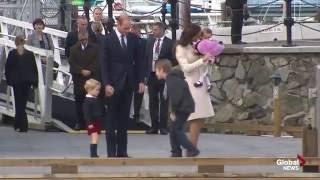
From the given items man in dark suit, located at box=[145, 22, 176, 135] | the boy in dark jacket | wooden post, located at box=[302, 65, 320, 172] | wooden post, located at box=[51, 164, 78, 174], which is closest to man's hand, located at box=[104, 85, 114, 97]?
the boy in dark jacket

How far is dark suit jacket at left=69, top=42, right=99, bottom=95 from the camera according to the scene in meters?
16.0

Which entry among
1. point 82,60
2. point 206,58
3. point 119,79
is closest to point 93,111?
point 119,79

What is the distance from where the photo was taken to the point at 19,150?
14.0 m

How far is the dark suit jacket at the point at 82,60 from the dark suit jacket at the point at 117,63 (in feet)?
11.1

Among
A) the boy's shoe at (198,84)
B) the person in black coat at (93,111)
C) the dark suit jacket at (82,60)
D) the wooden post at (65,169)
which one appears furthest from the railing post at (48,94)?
the wooden post at (65,169)

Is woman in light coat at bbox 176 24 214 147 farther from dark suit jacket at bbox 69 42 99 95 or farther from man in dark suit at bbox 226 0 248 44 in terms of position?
man in dark suit at bbox 226 0 248 44

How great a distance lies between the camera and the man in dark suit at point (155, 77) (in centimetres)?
1578

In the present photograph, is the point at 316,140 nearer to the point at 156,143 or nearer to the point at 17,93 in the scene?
the point at 156,143

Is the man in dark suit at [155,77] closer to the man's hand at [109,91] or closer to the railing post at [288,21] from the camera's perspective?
the railing post at [288,21]

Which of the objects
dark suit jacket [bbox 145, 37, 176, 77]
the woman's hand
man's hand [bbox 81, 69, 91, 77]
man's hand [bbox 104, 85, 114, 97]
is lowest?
man's hand [bbox 81, 69, 91, 77]

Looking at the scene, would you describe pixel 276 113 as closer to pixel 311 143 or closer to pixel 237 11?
pixel 237 11

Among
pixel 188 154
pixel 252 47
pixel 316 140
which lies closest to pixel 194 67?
pixel 188 154

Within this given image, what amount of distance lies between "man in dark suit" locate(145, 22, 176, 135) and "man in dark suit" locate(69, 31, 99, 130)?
895 mm

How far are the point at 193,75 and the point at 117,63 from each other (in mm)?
973
